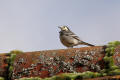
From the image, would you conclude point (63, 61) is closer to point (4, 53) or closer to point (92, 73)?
point (92, 73)

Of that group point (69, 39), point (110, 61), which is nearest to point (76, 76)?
point (110, 61)

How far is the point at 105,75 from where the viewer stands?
17.4 feet

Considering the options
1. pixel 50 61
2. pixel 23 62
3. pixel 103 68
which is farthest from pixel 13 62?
pixel 103 68

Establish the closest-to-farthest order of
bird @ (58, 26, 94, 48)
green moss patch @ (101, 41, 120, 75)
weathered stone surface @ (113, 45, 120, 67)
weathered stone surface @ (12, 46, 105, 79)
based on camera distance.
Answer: green moss patch @ (101, 41, 120, 75) → weathered stone surface @ (113, 45, 120, 67) → weathered stone surface @ (12, 46, 105, 79) → bird @ (58, 26, 94, 48)

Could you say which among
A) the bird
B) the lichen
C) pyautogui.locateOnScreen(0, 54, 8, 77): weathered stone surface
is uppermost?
the bird

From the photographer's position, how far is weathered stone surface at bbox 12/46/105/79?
5746 millimetres

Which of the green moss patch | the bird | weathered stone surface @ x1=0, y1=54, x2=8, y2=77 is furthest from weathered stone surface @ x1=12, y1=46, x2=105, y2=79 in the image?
the bird

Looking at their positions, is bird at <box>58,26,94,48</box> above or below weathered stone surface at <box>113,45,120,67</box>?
above

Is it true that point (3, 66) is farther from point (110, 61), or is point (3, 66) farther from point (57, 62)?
point (110, 61)

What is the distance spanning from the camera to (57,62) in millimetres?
5926

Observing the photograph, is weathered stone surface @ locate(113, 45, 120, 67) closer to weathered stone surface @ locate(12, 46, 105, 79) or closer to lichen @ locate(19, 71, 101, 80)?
weathered stone surface @ locate(12, 46, 105, 79)

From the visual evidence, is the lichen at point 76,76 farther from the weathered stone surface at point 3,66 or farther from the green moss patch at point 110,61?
the weathered stone surface at point 3,66

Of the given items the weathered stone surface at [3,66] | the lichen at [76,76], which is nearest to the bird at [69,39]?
the weathered stone surface at [3,66]

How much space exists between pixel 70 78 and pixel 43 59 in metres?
0.88
